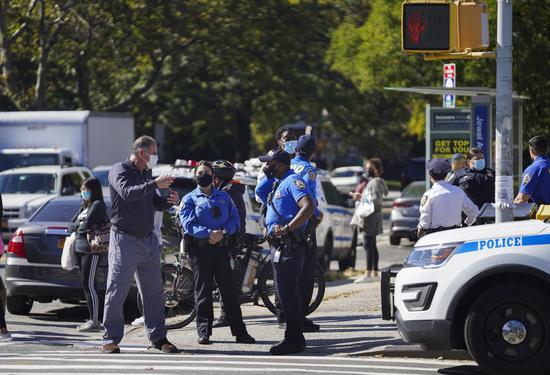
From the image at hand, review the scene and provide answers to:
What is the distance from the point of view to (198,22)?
40688 mm

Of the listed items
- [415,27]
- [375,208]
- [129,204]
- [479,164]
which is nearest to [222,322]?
[129,204]

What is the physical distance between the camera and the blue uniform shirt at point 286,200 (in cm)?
1095

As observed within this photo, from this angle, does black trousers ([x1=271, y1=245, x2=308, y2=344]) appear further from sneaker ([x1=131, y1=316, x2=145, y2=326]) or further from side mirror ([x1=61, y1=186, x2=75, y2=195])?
side mirror ([x1=61, y1=186, x2=75, y2=195])

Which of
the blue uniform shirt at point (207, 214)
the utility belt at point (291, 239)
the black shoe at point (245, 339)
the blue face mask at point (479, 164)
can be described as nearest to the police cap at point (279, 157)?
the utility belt at point (291, 239)

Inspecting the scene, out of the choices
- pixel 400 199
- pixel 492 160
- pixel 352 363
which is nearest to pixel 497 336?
pixel 352 363

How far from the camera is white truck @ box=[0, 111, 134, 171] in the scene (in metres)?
30.3

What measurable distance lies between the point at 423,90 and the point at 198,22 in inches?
989

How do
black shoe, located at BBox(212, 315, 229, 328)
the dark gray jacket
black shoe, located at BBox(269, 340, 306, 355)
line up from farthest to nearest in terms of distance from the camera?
black shoe, located at BBox(212, 315, 229, 328)
black shoe, located at BBox(269, 340, 306, 355)
the dark gray jacket

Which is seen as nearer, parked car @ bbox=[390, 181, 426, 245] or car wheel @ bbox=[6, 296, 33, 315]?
car wheel @ bbox=[6, 296, 33, 315]

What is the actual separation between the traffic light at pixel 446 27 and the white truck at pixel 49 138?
1912 cm

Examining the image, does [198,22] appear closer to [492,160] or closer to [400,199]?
[400,199]

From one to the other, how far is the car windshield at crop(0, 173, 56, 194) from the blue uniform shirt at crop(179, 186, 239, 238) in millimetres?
13651

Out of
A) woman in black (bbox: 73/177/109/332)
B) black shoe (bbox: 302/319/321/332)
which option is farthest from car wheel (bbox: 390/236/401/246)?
black shoe (bbox: 302/319/321/332)

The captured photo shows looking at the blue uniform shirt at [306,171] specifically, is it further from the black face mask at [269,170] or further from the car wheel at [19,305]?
the car wheel at [19,305]
